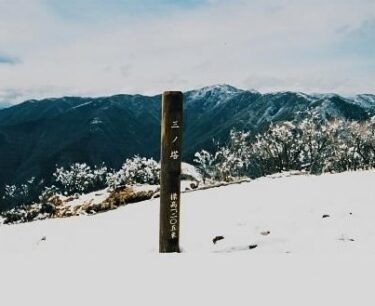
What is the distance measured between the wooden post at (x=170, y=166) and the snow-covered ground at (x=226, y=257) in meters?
0.56

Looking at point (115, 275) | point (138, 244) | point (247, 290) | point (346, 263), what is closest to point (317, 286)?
point (247, 290)

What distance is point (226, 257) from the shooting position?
7859 mm

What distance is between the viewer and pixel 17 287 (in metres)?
6.28

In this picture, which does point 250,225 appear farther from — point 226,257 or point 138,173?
point 138,173

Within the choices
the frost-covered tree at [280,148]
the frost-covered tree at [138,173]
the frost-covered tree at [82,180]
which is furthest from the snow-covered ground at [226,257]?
the frost-covered tree at [82,180]

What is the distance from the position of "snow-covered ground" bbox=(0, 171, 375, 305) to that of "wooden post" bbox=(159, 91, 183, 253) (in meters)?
0.56

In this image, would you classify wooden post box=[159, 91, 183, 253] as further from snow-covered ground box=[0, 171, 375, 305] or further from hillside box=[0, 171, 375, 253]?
hillside box=[0, 171, 375, 253]

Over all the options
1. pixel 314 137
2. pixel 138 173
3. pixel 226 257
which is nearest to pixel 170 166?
pixel 226 257

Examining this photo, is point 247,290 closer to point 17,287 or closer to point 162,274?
point 162,274

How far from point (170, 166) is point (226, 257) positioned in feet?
7.74

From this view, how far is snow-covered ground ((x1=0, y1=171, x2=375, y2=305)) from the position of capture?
585 centimetres

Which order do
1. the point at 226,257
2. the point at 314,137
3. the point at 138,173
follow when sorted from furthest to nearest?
the point at 138,173 < the point at 314,137 < the point at 226,257

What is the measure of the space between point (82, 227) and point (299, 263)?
31.8 ft

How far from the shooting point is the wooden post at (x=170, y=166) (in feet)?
30.9
